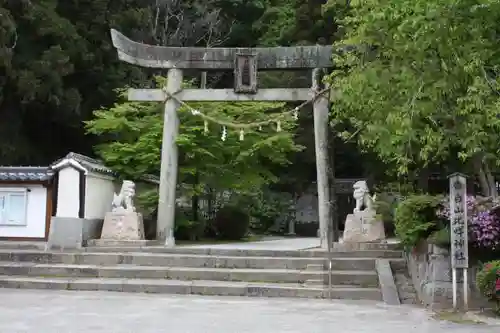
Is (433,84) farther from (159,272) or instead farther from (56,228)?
(56,228)

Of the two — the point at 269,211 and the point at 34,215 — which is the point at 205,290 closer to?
the point at 34,215

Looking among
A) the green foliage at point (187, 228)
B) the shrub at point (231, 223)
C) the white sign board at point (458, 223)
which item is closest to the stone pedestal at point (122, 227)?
the green foliage at point (187, 228)

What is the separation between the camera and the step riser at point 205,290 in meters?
11.2

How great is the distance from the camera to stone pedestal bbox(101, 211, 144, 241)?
1502 centimetres

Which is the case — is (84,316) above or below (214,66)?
below

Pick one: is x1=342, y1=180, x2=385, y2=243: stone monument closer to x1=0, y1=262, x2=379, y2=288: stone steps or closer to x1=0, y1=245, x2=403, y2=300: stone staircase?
x1=0, y1=245, x2=403, y2=300: stone staircase

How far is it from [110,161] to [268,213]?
39.8 ft

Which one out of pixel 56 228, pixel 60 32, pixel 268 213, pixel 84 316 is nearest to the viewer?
pixel 84 316

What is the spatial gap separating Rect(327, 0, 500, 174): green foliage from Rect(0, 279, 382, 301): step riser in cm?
278

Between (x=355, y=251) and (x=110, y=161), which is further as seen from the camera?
(x=110, y=161)

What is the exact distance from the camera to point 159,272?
12.7m

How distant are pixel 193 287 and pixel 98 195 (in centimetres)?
547

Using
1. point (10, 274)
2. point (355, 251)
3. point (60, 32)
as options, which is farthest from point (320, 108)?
point (60, 32)

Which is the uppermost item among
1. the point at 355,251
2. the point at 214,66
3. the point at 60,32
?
the point at 60,32
